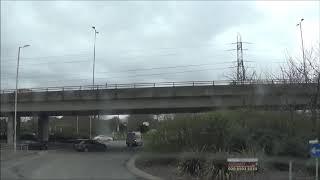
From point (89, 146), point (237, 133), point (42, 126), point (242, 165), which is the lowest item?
point (89, 146)

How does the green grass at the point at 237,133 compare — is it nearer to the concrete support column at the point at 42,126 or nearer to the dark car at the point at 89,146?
the dark car at the point at 89,146

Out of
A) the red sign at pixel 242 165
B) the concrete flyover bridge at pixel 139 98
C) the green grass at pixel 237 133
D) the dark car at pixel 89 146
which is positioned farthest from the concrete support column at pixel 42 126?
the red sign at pixel 242 165

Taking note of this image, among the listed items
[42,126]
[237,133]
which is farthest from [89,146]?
[237,133]

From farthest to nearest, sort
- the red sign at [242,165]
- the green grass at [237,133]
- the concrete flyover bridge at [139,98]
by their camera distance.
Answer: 1. the concrete flyover bridge at [139,98]
2. the green grass at [237,133]
3. the red sign at [242,165]

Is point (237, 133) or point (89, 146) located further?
point (89, 146)

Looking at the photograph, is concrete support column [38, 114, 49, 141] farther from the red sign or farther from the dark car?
the red sign

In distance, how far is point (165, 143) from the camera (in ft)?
90.8

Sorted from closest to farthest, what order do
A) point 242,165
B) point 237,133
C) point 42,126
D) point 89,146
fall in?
point 242,165
point 237,133
point 89,146
point 42,126

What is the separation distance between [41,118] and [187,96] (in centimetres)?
3160

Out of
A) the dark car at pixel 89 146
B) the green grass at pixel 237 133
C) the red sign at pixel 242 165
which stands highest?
the green grass at pixel 237 133

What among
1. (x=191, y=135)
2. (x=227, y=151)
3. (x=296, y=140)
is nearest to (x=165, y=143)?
(x=191, y=135)

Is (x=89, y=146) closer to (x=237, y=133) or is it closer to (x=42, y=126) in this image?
(x=42, y=126)

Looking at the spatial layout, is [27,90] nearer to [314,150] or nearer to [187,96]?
[187,96]

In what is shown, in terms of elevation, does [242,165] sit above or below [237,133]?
below
